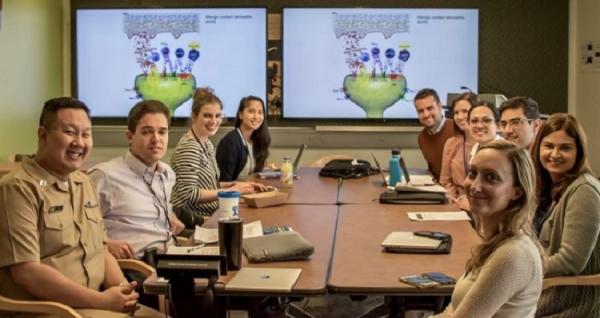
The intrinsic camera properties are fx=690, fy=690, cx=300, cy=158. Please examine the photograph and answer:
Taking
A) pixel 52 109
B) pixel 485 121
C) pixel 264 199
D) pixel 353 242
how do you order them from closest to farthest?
pixel 52 109, pixel 353 242, pixel 264 199, pixel 485 121

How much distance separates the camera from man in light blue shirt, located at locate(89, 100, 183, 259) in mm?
2809

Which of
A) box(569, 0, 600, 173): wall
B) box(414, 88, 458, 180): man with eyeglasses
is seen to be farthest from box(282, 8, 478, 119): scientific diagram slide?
box(414, 88, 458, 180): man with eyeglasses

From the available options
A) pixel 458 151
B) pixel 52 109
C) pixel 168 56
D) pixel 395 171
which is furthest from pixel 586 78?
pixel 52 109

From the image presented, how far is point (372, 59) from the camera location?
611cm

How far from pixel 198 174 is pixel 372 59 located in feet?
9.14

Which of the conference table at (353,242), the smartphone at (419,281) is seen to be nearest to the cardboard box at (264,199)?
the conference table at (353,242)

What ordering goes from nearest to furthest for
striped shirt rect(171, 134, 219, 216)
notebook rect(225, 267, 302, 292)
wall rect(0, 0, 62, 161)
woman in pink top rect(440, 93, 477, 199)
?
notebook rect(225, 267, 302, 292) → striped shirt rect(171, 134, 219, 216) → woman in pink top rect(440, 93, 477, 199) → wall rect(0, 0, 62, 161)

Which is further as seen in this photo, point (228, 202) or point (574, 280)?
point (228, 202)

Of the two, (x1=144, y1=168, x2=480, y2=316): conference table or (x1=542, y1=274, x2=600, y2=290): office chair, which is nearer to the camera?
(x1=144, y1=168, x2=480, y2=316): conference table

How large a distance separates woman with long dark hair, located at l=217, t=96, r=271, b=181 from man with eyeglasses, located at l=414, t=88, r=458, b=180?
115 cm

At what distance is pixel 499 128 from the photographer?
4.18 m

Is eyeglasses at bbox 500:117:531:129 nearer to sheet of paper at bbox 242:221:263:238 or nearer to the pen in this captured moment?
sheet of paper at bbox 242:221:263:238

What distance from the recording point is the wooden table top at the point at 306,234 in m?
2.02

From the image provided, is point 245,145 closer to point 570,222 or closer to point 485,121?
point 485,121
